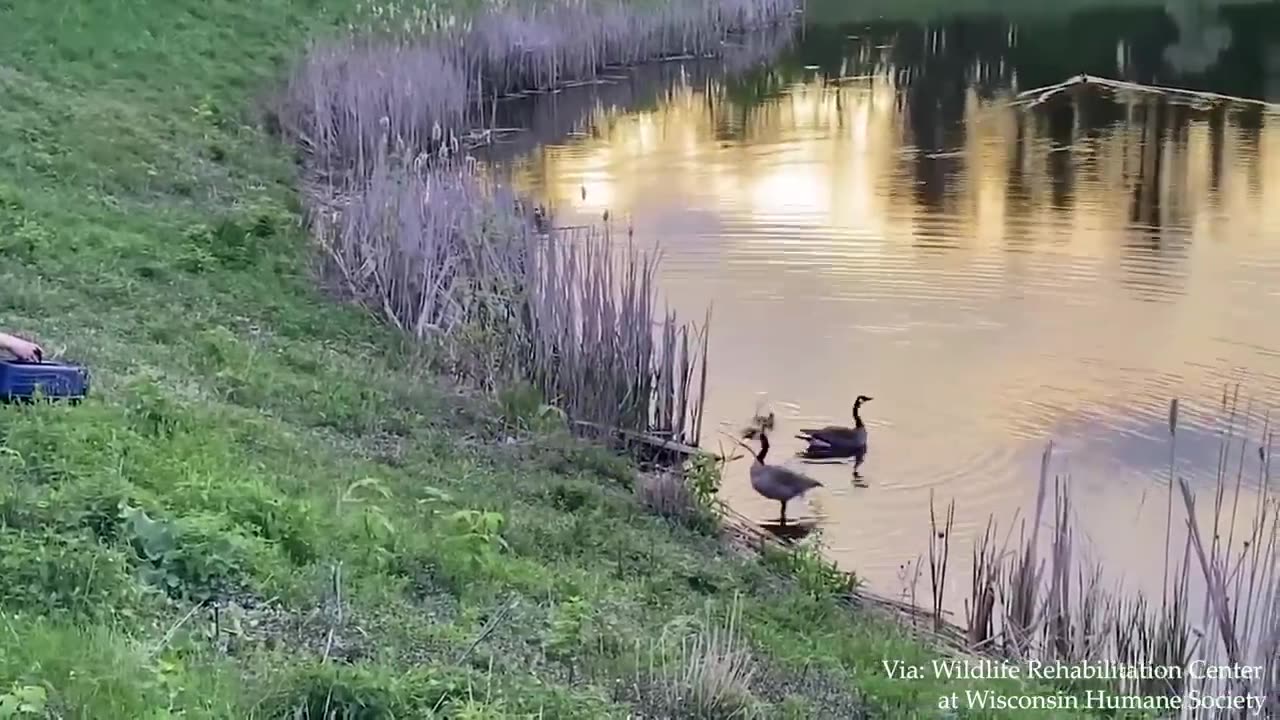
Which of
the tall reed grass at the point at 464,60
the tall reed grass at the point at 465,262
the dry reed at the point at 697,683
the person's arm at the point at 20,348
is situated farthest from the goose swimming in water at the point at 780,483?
the tall reed grass at the point at 464,60

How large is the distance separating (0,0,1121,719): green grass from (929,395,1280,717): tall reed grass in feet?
1.90

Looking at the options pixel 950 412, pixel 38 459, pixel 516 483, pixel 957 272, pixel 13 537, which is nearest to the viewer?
pixel 13 537

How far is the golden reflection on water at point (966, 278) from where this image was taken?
9367 millimetres

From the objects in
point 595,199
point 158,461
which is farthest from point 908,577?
point 595,199

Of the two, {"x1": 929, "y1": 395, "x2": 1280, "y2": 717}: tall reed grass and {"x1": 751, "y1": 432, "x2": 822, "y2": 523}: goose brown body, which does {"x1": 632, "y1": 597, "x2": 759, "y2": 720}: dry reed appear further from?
{"x1": 751, "y1": 432, "x2": 822, "y2": 523}: goose brown body

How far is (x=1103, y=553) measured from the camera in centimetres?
823

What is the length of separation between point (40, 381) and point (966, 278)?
902 centimetres

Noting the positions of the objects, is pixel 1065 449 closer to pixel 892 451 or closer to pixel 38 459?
pixel 892 451

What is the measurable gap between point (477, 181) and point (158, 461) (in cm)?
870

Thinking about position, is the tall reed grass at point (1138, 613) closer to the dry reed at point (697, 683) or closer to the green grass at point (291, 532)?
the green grass at point (291, 532)

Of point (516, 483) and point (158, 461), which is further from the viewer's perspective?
point (516, 483)

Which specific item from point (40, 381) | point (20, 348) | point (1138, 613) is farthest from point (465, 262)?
point (1138, 613)

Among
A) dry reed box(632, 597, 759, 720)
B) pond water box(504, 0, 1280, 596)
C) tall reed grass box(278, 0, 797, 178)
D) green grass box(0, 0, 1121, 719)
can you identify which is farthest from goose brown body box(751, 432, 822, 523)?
tall reed grass box(278, 0, 797, 178)

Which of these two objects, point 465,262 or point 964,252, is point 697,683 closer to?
point 465,262
